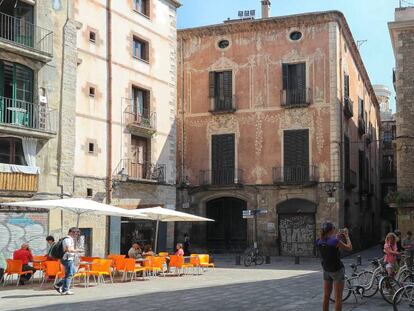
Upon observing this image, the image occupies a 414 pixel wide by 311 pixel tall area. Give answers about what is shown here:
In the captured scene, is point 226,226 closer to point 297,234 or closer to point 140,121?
point 297,234

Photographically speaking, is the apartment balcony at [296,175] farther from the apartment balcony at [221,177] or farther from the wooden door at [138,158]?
the wooden door at [138,158]

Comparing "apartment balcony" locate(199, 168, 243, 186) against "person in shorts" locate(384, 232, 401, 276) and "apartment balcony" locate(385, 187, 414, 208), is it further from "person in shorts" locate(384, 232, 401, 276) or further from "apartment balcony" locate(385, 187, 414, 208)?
"person in shorts" locate(384, 232, 401, 276)

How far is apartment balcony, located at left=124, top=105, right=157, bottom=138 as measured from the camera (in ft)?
87.5

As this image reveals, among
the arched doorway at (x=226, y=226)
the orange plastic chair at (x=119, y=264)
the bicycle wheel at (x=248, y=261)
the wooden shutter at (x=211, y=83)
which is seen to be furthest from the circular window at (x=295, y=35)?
the orange plastic chair at (x=119, y=264)

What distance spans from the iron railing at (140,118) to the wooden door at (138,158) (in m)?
0.66

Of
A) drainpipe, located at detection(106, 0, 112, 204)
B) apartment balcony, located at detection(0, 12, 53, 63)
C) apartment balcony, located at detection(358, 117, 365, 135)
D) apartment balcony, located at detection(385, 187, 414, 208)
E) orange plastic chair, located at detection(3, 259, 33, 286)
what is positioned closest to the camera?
orange plastic chair, located at detection(3, 259, 33, 286)

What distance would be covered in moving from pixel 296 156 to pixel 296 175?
0.97 meters

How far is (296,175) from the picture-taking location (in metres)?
32.3

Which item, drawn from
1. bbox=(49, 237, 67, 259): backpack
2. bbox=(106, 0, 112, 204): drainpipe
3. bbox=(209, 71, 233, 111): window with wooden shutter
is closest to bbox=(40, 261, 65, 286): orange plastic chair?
bbox=(49, 237, 67, 259): backpack

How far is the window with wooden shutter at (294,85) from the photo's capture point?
32.6 m

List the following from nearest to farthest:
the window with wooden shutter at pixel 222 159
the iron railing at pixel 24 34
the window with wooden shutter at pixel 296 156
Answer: the iron railing at pixel 24 34, the window with wooden shutter at pixel 296 156, the window with wooden shutter at pixel 222 159

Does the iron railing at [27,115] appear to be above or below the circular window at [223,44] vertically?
below

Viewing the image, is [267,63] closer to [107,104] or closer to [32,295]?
[107,104]

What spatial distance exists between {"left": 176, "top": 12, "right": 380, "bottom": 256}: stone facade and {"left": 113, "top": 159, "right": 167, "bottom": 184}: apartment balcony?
5.77m
